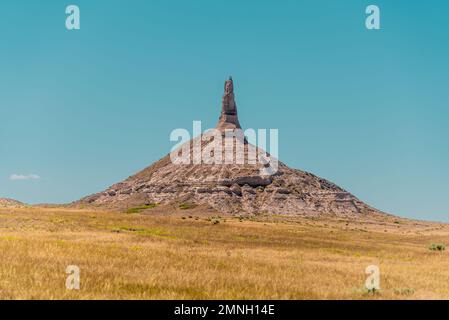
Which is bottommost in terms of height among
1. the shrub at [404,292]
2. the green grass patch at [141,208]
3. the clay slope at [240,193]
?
the green grass patch at [141,208]

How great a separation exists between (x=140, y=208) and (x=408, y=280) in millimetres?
144419

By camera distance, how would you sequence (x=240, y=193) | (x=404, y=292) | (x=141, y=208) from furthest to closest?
(x=240, y=193)
(x=141, y=208)
(x=404, y=292)

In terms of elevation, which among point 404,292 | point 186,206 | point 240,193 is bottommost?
point 186,206

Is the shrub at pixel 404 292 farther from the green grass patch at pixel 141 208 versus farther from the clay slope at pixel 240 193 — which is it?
the clay slope at pixel 240 193

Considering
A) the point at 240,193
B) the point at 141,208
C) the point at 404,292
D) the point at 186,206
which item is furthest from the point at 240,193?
the point at 404,292

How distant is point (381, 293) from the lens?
1529 centimetres

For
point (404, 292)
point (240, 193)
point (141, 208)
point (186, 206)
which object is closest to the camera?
point (404, 292)

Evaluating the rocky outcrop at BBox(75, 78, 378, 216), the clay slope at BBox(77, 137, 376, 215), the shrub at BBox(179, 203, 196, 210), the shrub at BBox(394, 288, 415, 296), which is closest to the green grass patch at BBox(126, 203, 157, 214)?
the clay slope at BBox(77, 137, 376, 215)

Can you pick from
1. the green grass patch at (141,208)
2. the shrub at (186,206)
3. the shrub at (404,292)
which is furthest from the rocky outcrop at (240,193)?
the shrub at (404,292)

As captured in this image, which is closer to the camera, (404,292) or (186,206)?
(404,292)

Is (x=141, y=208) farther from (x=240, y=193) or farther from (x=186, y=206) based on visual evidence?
(x=240, y=193)
